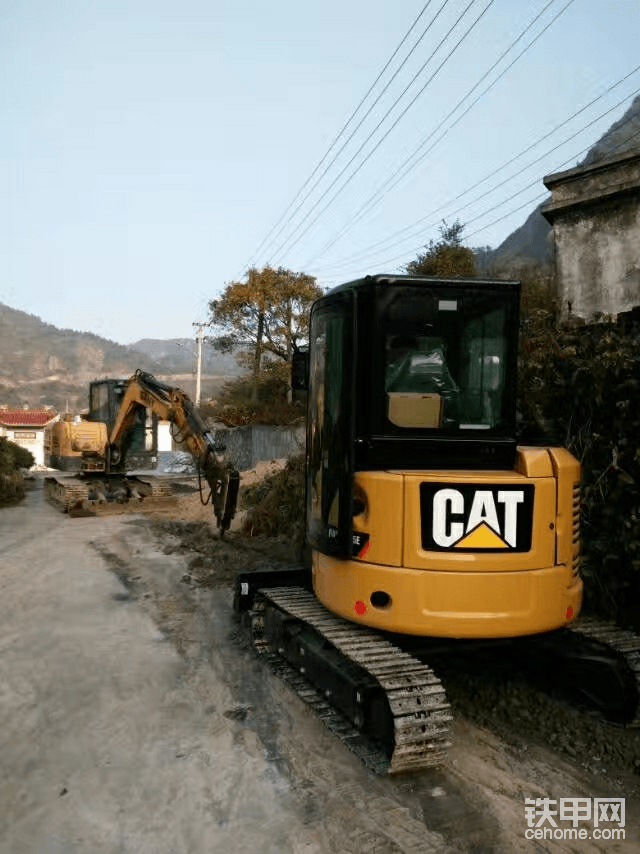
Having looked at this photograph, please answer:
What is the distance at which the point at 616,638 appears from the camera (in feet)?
16.1

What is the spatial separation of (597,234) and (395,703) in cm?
981

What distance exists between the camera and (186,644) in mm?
6895

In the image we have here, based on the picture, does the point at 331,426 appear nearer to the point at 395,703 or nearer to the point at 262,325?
the point at 395,703

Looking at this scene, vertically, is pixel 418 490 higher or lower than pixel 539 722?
higher

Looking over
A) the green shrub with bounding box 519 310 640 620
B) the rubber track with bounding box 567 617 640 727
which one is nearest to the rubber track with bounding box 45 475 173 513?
the green shrub with bounding box 519 310 640 620

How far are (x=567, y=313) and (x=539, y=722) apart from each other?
8414mm

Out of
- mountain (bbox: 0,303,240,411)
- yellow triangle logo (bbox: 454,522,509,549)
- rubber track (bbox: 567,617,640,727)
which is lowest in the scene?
rubber track (bbox: 567,617,640,727)

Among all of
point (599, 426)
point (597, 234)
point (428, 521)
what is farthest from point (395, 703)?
point (597, 234)

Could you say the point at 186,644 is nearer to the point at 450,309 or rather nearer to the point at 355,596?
the point at 355,596

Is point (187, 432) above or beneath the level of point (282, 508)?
above

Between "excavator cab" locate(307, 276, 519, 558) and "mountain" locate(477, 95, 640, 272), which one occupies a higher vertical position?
"mountain" locate(477, 95, 640, 272)

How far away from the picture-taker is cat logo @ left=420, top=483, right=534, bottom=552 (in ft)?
14.6

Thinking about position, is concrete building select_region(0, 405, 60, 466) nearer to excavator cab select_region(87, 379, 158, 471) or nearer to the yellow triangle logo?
excavator cab select_region(87, 379, 158, 471)

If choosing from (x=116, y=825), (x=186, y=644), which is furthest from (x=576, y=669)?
(x=186, y=644)
